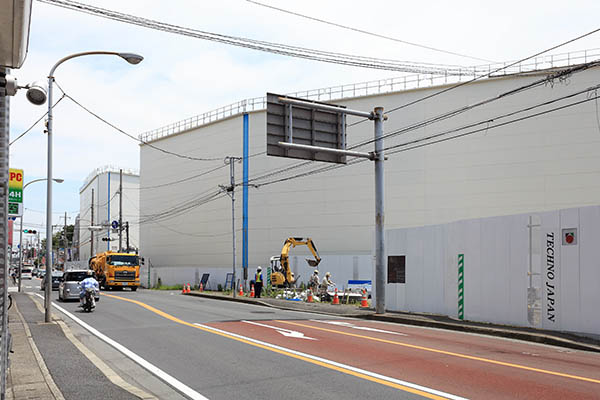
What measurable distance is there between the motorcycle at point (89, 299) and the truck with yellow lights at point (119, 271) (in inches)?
916

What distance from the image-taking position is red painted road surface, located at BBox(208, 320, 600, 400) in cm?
854

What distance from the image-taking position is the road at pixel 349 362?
27.8 ft

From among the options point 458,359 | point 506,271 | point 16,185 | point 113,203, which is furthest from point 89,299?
point 113,203

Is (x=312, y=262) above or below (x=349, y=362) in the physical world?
above

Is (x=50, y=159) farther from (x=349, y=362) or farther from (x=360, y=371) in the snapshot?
(x=360, y=371)

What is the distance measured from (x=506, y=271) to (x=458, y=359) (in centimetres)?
671

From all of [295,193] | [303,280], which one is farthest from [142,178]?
[303,280]

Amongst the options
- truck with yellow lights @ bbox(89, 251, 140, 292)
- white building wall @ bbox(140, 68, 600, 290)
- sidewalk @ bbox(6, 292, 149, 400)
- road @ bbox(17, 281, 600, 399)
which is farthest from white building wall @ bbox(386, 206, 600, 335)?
truck with yellow lights @ bbox(89, 251, 140, 292)

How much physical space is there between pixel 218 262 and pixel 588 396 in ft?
156

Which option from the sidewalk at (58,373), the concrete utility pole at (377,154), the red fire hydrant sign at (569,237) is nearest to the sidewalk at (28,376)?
the sidewalk at (58,373)

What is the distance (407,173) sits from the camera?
141 ft

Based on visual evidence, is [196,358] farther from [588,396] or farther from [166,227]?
[166,227]

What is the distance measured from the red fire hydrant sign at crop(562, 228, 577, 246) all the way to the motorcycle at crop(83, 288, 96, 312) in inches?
682

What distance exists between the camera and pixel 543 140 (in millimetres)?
38000
